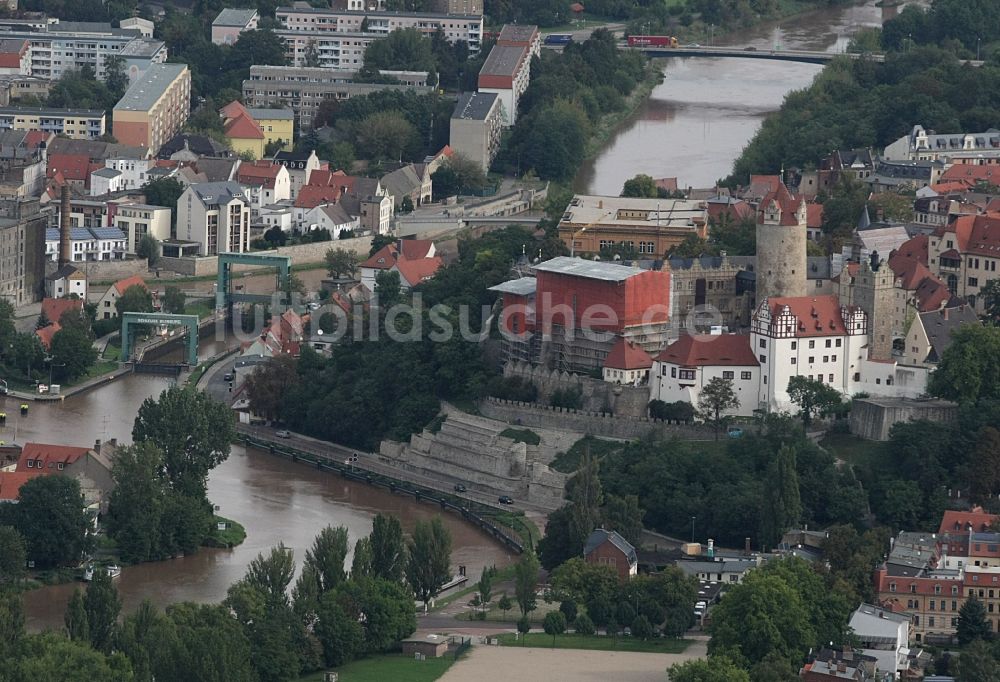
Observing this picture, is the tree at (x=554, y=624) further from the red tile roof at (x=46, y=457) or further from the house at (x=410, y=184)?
the house at (x=410, y=184)

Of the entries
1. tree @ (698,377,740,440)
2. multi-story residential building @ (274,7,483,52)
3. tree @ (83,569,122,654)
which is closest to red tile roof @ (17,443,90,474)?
tree @ (83,569,122,654)

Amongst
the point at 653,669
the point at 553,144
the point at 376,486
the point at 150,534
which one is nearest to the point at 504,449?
the point at 376,486

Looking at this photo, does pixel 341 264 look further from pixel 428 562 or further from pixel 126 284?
pixel 428 562

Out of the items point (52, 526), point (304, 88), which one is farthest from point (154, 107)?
point (52, 526)

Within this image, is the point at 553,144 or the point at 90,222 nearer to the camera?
the point at 90,222

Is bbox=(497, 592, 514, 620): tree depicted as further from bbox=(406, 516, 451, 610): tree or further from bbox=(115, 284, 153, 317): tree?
bbox=(115, 284, 153, 317): tree

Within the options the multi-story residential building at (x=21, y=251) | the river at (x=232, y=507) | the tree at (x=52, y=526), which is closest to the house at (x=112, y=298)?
the multi-story residential building at (x=21, y=251)

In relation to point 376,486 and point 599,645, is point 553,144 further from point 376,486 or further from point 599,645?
point 599,645
